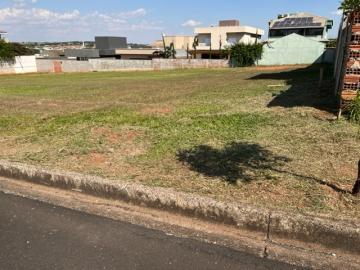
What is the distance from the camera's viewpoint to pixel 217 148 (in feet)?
18.1

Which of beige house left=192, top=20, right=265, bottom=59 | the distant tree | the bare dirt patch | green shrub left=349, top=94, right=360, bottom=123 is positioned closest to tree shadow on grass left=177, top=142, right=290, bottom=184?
the distant tree

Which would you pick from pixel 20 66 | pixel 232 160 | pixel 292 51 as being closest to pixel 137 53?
pixel 20 66

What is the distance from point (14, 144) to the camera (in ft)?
21.0

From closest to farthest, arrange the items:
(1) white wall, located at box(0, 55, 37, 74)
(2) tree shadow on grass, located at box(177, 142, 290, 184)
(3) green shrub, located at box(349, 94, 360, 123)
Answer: (2) tree shadow on grass, located at box(177, 142, 290, 184) < (3) green shrub, located at box(349, 94, 360, 123) < (1) white wall, located at box(0, 55, 37, 74)

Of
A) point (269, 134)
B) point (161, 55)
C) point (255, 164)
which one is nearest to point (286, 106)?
point (269, 134)

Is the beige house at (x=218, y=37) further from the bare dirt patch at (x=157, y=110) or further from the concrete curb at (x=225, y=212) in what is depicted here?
the concrete curb at (x=225, y=212)

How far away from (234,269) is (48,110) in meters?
8.72

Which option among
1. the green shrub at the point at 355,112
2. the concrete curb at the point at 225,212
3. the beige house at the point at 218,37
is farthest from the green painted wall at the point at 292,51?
the concrete curb at the point at 225,212

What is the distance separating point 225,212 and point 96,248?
1.25m

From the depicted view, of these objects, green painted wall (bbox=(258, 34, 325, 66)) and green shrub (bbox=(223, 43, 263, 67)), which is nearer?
green painted wall (bbox=(258, 34, 325, 66))

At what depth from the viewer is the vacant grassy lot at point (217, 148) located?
399 centimetres

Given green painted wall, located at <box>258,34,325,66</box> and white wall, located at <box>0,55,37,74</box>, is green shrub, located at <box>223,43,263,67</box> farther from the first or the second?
white wall, located at <box>0,55,37,74</box>

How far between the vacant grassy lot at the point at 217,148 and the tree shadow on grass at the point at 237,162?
0.5 inches

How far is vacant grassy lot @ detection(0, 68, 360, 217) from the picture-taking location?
13.1ft
